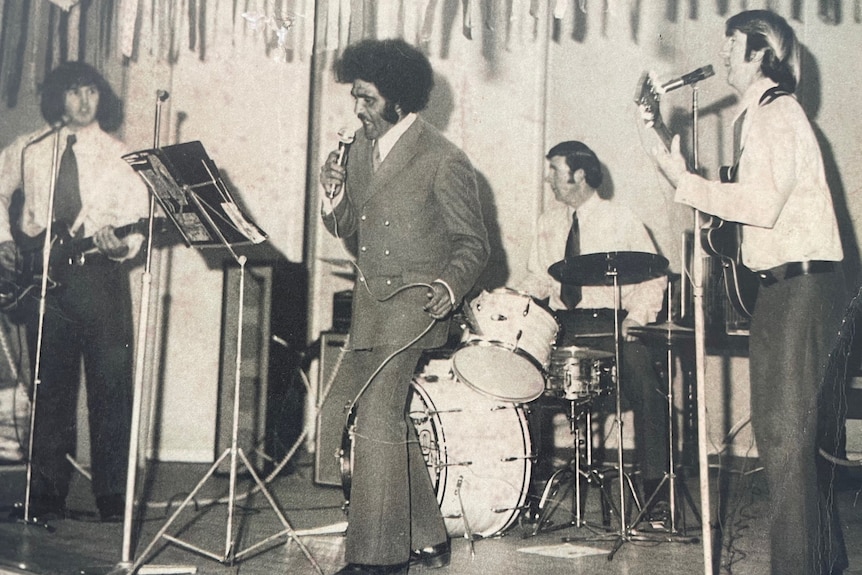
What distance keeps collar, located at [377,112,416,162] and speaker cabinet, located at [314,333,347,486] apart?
1227mm

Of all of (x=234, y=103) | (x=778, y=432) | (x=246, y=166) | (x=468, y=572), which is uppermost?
(x=234, y=103)

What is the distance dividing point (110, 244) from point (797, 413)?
3177 mm

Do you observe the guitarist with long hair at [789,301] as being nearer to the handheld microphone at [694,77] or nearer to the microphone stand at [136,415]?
the handheld microphone at [694,77]

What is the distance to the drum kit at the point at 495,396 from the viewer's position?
324 centimetres

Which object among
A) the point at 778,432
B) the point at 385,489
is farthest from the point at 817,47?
the point at 385,489

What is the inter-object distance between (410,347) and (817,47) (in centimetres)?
226

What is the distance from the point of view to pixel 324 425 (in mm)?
3949

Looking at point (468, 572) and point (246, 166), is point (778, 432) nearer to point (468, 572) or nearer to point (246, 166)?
point (468, 572)

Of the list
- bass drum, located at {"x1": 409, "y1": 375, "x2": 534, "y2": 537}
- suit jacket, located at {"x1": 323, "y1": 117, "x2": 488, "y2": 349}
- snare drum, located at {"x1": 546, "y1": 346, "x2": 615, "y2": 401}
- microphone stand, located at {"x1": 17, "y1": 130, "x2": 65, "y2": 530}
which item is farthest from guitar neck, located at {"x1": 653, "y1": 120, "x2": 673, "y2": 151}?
microphone stand, located at {"x1": 17, "y1": 130, "x2": 65, "y2": 530}

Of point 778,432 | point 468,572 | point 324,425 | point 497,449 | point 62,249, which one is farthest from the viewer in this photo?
point 324,425

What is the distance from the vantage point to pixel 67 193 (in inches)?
148

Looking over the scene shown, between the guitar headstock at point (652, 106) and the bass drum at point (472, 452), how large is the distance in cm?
137

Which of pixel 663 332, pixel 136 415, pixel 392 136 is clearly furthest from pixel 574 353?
pixel 136 415

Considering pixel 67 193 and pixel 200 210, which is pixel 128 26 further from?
pixel 200 210
